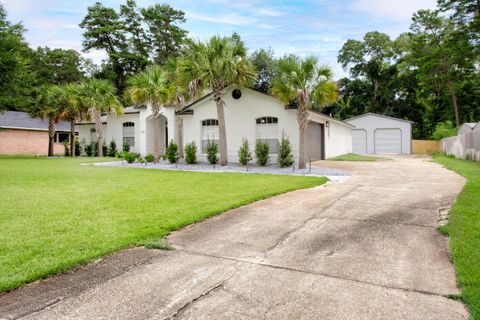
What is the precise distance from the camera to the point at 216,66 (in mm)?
15109

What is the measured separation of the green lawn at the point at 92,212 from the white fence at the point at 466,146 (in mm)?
11110

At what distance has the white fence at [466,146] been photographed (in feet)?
55.5

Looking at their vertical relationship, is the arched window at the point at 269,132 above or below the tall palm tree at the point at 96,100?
below

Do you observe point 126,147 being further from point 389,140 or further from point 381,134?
point 389,140

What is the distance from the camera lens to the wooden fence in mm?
31400

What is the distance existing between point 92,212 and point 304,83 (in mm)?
10481

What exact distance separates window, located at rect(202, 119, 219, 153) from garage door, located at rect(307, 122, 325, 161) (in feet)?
16.4

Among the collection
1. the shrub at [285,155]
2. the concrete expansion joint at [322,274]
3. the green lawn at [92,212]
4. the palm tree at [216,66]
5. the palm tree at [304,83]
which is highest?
the palm tree at [216,66]

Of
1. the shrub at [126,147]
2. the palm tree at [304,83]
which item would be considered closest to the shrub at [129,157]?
the shrub at [126,147]

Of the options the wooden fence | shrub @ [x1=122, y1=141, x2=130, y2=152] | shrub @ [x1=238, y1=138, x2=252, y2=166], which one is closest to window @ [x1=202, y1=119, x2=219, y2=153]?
shrub @ [x1=238, y1=138, x2=252, y2=166]

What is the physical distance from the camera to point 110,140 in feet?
90.0

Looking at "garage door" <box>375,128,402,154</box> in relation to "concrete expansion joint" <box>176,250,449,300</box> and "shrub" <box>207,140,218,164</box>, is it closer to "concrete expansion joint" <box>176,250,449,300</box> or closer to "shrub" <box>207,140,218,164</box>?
"shrub" <box>207,140,218,164</box>

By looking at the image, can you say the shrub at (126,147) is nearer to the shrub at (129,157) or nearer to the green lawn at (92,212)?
the shrub at (129,157)

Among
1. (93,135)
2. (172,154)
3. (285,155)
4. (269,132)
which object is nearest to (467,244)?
(285,155)
